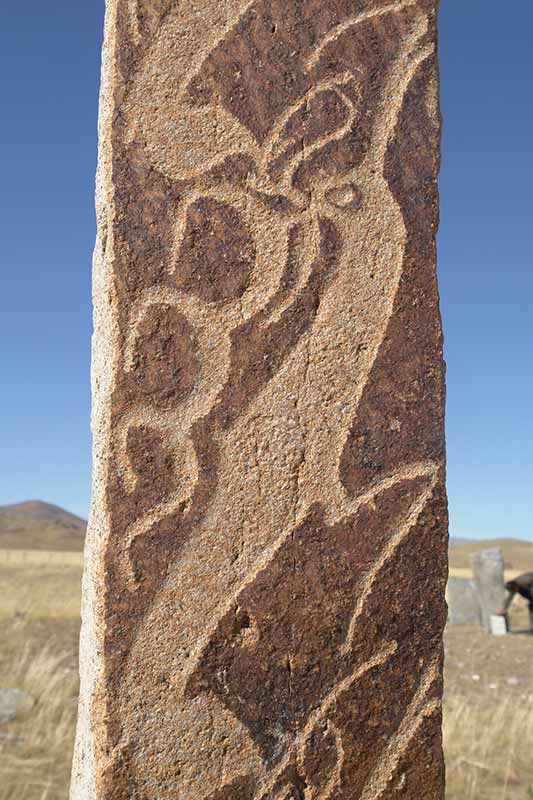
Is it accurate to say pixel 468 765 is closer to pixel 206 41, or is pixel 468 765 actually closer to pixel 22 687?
pixel 22 687

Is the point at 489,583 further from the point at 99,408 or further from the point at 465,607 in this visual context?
the point at 99,408

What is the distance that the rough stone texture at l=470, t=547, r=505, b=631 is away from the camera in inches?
390

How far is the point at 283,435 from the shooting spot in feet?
6.84

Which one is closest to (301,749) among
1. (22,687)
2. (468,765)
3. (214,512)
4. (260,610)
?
(260,610)

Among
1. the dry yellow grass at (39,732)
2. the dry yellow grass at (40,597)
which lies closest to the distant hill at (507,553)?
the dry yellow grass at (40,597)

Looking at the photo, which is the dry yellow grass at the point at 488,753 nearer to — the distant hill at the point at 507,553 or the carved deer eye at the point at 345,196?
the carved deer eye at the point at 345,196

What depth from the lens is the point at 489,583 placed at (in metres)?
10.1

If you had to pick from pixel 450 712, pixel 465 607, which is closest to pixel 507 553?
pixel 465 607

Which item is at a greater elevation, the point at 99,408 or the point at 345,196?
the point at 345,196

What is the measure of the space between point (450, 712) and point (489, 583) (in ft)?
17.7

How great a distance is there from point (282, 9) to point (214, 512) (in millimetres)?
1340

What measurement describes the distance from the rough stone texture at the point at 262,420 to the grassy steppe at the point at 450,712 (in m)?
1.95

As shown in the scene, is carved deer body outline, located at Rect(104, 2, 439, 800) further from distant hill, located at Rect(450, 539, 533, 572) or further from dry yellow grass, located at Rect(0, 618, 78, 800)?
distant hill, located at Rect(450, 539, 533, 572)

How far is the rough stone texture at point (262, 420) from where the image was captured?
1977 millimetres
